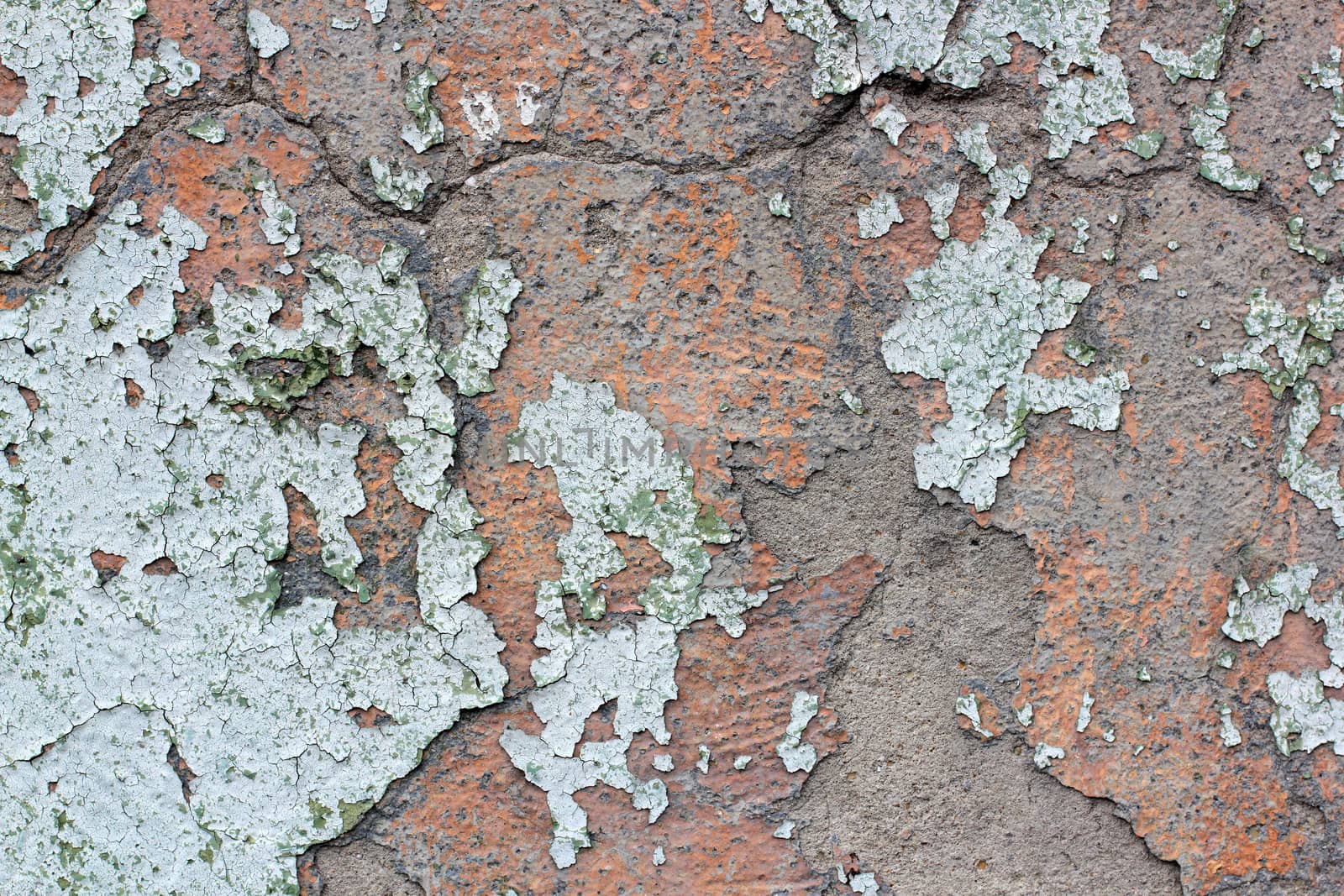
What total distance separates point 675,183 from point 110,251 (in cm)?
46

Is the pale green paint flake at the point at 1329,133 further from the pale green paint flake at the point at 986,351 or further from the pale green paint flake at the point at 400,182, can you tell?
the pale green paint flake at the point at 400,182

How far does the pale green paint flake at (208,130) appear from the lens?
0.76m

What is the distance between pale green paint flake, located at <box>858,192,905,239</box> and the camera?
0.77 metres

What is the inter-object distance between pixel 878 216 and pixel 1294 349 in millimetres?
360

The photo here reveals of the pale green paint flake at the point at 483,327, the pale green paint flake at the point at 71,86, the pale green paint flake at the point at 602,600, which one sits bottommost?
the pale green paint flake at the point at 602,600

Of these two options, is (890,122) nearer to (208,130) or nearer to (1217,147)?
(1217,147)

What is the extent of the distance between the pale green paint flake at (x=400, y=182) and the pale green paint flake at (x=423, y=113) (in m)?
0.02

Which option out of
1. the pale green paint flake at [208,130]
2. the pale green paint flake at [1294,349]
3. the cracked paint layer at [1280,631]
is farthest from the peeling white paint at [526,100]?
the cracked paint layer at [1280,631]

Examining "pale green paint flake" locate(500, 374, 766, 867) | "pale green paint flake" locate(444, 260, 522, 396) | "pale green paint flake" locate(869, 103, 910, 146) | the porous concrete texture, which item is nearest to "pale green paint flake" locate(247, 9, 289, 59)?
the porous concrete texture

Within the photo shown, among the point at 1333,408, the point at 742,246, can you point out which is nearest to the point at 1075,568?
the point at 1333,408

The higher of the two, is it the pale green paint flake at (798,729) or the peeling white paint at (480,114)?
the peeling white paint at (480,114)

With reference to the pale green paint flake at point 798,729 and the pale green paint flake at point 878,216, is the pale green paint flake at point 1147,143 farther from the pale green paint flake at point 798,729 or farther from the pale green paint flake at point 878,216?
the pale green paint flake at point 798,729

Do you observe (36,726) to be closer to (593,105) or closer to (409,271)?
(409,271)

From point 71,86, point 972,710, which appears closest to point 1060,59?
point 972,710
